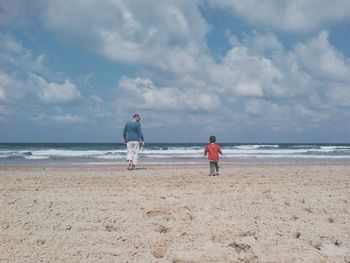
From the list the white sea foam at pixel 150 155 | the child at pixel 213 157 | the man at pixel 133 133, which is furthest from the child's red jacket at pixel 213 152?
the white sea foam at pixel 150 155

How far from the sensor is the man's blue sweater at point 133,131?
1202 cm

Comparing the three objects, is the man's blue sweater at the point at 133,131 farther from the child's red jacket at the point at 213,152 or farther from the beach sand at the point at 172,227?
the beach sand at the point at 172,227

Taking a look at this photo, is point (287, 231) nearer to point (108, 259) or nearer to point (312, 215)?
point (312, 215)

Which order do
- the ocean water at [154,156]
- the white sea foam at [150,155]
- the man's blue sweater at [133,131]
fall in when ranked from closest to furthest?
the man's blue sweater at [133,131] → the ocean water at [154,156] → the white sea foam at [150,155]

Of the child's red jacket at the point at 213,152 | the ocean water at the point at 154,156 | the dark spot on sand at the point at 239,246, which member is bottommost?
the dark spot on sand at the point at 239,246

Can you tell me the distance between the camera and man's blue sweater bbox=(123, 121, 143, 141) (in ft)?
39.4

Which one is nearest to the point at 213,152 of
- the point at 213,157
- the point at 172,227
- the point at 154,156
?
the point at 213,157

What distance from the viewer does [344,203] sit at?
5398mm

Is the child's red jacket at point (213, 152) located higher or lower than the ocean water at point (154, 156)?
higher

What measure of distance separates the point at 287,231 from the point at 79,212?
2.54m

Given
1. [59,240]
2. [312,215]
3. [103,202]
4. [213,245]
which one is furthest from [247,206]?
[59,240]

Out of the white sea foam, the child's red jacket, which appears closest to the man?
the child's red jacket

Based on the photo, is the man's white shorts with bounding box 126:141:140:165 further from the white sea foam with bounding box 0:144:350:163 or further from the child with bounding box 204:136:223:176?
the white sea foam with bounding box 0:144:350:163

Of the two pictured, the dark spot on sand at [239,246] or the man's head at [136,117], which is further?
the man's head at [136,117]
